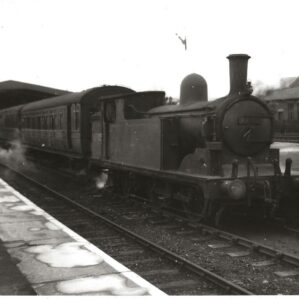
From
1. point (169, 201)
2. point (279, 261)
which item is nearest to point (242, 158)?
point (169, 201)

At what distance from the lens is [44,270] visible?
4953mm

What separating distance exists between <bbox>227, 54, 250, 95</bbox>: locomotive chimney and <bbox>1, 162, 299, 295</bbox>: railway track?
93.8 inches

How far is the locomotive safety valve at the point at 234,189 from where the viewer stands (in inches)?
277

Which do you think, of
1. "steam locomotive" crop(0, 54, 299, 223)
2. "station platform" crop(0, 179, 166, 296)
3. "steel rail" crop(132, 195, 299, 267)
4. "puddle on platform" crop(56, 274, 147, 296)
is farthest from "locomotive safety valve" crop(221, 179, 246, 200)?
"puddle on platform" crop(56, 274, 147, 296)

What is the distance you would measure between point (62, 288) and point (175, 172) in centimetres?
402

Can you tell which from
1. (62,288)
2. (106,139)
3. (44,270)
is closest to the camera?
(62,288)

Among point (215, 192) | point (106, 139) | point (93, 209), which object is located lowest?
point (93, 209)

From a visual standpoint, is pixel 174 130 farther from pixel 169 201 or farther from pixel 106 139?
pixel 106 139

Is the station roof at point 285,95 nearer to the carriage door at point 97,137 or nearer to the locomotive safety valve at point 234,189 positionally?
the carriage door at point 97,137

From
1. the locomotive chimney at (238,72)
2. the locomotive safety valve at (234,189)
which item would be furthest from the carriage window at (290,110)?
the locomotive safety valve at (234,189)

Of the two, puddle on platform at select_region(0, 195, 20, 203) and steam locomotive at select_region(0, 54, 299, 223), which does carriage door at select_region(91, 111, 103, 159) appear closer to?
steam locomotive at select_region(0, 54, 299, 223)

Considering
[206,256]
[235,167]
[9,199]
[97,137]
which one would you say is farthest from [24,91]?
[206,256]

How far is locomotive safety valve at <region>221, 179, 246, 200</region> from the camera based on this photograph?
7.03 metres

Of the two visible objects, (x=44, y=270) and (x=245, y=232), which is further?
(x=245, y=232)
